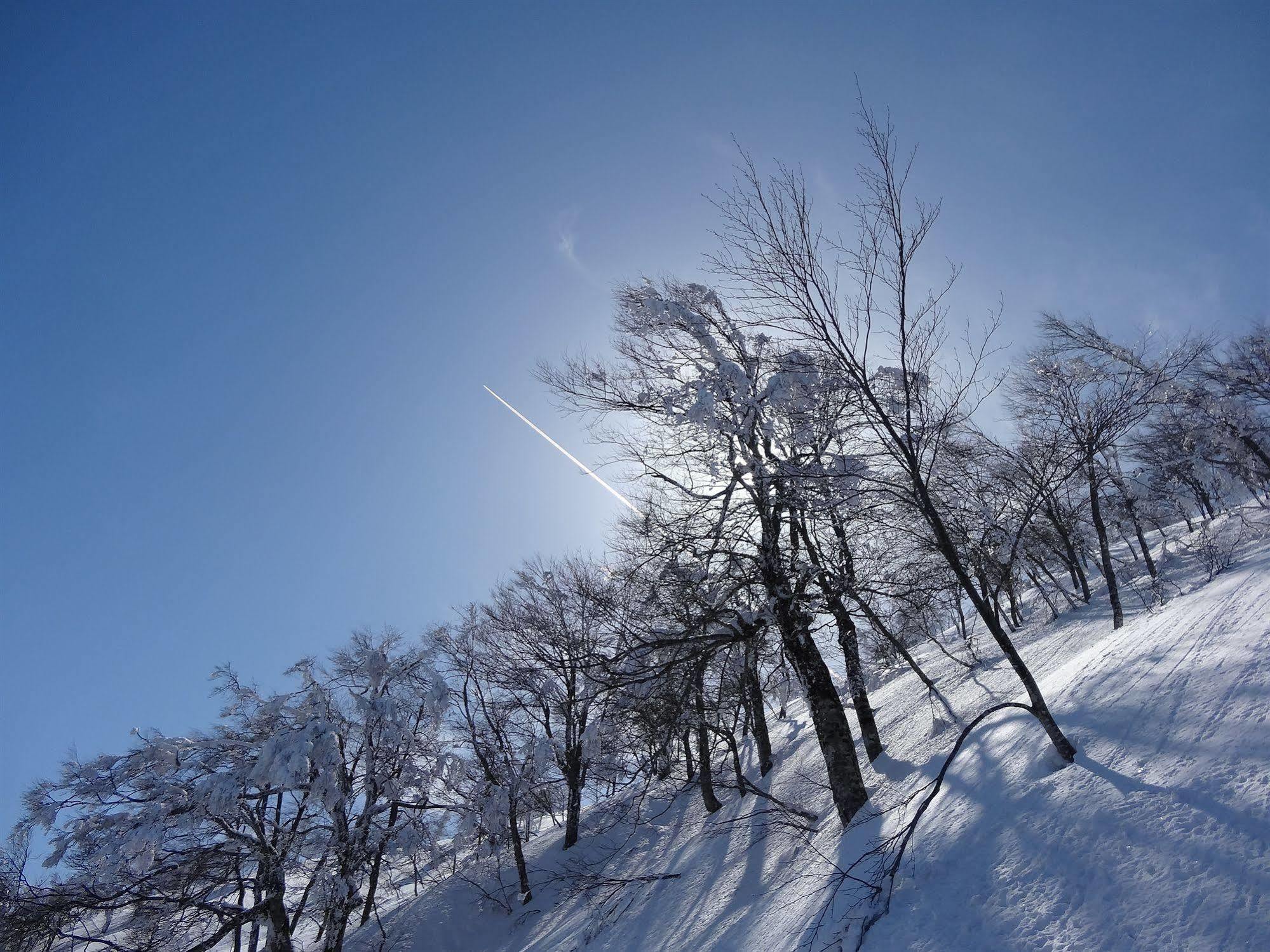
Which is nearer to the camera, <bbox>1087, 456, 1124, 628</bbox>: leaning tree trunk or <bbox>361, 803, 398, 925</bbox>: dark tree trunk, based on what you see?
<bbox>1087, 456, 1124, 628</bbox>: leaning tree trunk

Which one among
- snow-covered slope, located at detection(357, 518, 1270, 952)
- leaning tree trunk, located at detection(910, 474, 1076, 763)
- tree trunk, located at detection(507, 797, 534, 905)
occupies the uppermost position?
leaning tree trunk, located at detection(910, 474, 1076, 763)

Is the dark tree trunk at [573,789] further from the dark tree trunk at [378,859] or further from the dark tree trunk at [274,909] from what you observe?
the dark tree trunk at [274,909]

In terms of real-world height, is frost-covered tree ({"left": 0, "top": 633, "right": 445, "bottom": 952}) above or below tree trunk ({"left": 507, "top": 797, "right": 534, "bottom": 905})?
above

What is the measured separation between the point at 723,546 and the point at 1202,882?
4770mm

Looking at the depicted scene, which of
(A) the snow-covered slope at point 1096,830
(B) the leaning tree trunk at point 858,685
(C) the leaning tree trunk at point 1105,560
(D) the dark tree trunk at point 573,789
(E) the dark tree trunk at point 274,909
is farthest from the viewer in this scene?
(D) the dark tree trunk at point 573,789

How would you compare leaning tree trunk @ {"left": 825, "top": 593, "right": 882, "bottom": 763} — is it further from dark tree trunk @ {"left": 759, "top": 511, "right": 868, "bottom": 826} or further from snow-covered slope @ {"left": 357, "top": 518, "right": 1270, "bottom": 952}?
snow-covered slope @ {"left": 357, "top": 518, "right": 1270, "bottom": 952}

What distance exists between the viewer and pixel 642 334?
6988mm

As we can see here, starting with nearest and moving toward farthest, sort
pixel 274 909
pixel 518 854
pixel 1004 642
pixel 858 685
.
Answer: pixel 1004 642
pixel 858 685
pixel 274 909
pixel 518 854

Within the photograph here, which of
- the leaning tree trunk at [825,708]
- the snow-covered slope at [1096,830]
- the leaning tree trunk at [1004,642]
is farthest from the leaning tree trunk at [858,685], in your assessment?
the leaning tree trunk at [1004,642]

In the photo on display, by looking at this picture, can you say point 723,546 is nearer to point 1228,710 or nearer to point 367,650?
point 1228,710

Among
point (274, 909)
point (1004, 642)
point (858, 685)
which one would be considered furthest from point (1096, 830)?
Answer: point (274, 909)

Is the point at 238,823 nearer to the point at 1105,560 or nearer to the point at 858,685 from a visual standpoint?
the point at 858,685

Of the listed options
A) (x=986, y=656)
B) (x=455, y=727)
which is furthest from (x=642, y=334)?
(x=455, y=727)

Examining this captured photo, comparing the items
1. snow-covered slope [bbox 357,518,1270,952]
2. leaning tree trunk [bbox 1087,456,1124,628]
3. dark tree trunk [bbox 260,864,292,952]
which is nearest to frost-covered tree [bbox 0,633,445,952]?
dark tree trunk [bbox 260,864,292,952]
